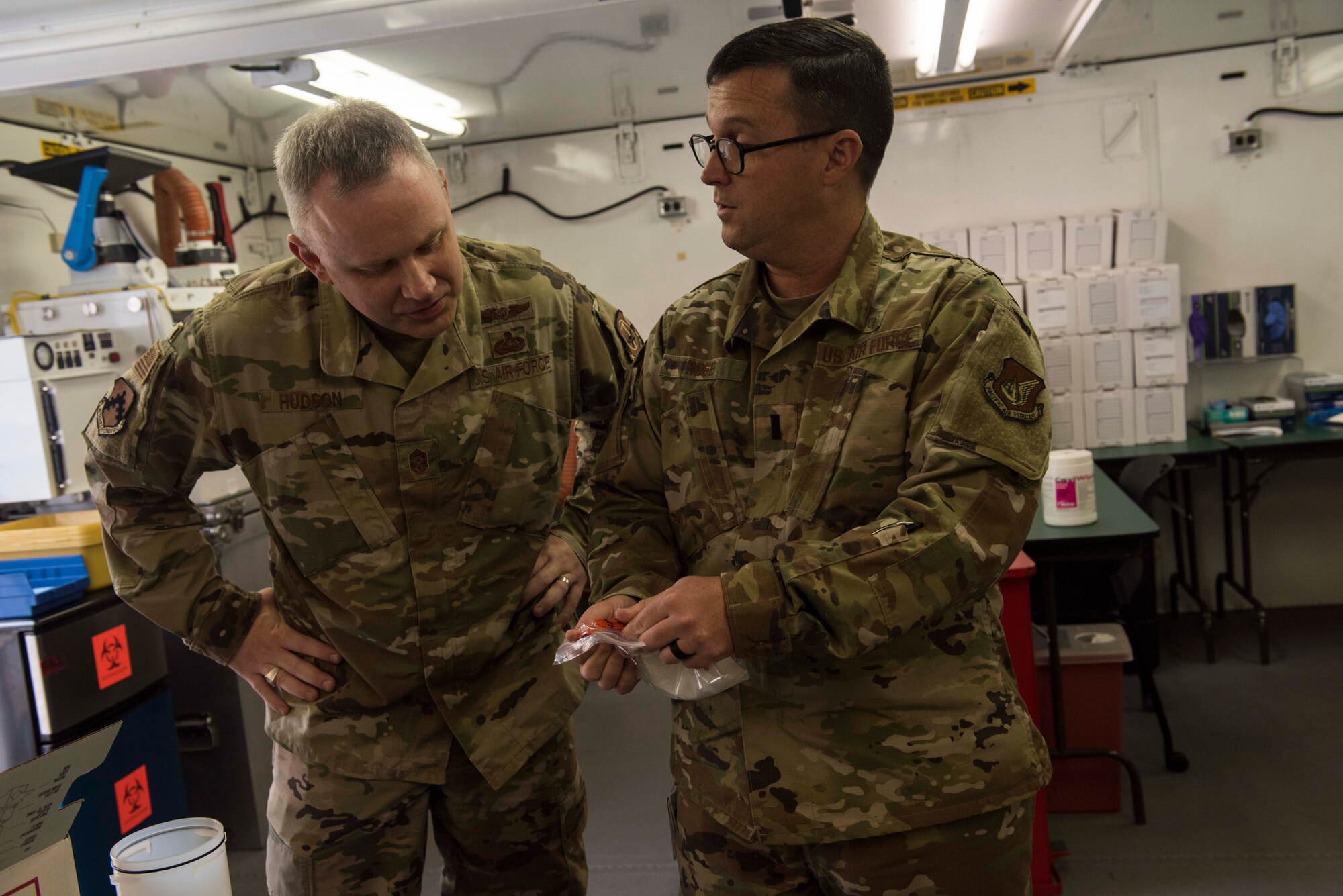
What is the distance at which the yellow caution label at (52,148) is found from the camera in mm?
3980

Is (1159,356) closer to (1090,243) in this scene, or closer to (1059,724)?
(1090,243)

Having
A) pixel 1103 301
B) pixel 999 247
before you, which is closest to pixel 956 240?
pixel 999 247

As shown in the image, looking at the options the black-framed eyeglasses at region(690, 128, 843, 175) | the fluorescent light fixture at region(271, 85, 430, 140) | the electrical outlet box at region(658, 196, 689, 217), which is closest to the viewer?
the black-framed eyeglasses at region(690, 128, 843, 175)

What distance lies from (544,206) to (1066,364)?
292 cm

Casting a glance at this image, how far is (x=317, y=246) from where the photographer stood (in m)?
1.43

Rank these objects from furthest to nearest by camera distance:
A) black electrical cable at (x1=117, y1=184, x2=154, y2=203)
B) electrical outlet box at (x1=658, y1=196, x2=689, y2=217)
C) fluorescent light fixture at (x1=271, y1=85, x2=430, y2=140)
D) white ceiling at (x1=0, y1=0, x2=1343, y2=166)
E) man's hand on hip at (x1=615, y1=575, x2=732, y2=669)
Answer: electrical outlet box at (x1=658, y1=196, x2=689, y2=217), black electrical cable at (x1=117, y1=184, x2=154, y2=203), fluorescent light fixture at (x1=271, y1=85, x2=430, y2=140), white ceiling at (x1=0, y1=0, x2=1343, y2=166), man's hand on hip at (x1=615, y1=575, x2=732, y2=669)

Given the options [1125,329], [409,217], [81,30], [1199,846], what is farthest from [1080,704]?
[81,30]

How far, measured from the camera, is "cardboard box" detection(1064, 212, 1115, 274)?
4.73 m

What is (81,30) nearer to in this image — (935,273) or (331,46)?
(331,46)

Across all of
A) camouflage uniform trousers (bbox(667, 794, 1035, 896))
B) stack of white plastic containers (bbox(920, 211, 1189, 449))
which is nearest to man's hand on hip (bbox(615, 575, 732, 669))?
camouflage uniform trousers (bbox(667, 794, 1035, 896))

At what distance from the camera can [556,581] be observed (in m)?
1.65

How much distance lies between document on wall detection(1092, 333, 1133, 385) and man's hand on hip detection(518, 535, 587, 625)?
3.75 meters

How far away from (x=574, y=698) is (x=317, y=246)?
33.4 inches

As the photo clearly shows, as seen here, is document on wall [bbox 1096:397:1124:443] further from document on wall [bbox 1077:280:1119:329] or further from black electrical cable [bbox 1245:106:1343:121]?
black electrical cable [bbox 1245:106:1343:121]
